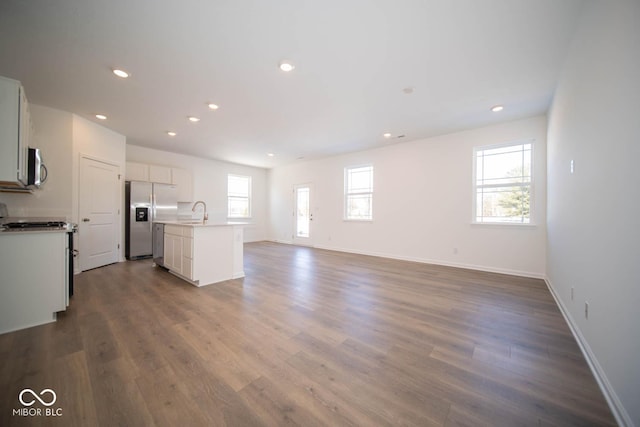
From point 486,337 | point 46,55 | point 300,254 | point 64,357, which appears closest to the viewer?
point 64,357

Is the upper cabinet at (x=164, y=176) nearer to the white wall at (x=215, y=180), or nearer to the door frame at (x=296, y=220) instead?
the white wall at (x=215, y=180)

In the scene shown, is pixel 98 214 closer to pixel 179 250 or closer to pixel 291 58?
pixel 179 250

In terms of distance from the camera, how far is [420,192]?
5.24 m

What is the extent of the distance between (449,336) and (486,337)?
0.33 m

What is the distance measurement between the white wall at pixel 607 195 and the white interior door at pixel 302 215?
5.91 meters

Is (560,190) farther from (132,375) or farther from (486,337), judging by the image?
(132,375)

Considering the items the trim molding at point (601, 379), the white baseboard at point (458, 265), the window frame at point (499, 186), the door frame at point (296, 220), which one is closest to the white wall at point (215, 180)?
the door frame at point (296, 220)

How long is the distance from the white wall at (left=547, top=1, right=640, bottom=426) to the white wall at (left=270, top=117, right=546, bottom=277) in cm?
184

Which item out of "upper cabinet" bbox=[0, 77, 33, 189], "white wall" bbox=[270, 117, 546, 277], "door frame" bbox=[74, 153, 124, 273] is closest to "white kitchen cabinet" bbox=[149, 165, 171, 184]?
"door frame" bbox=[74, 153, 124, 273]

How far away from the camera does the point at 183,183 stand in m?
6.23

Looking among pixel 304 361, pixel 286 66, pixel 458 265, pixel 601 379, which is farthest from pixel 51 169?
pixel 458 265

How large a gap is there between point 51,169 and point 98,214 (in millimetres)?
1023

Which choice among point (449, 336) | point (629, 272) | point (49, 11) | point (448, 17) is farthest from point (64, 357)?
point (448, 17)

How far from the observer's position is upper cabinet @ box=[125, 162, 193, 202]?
5.40m
